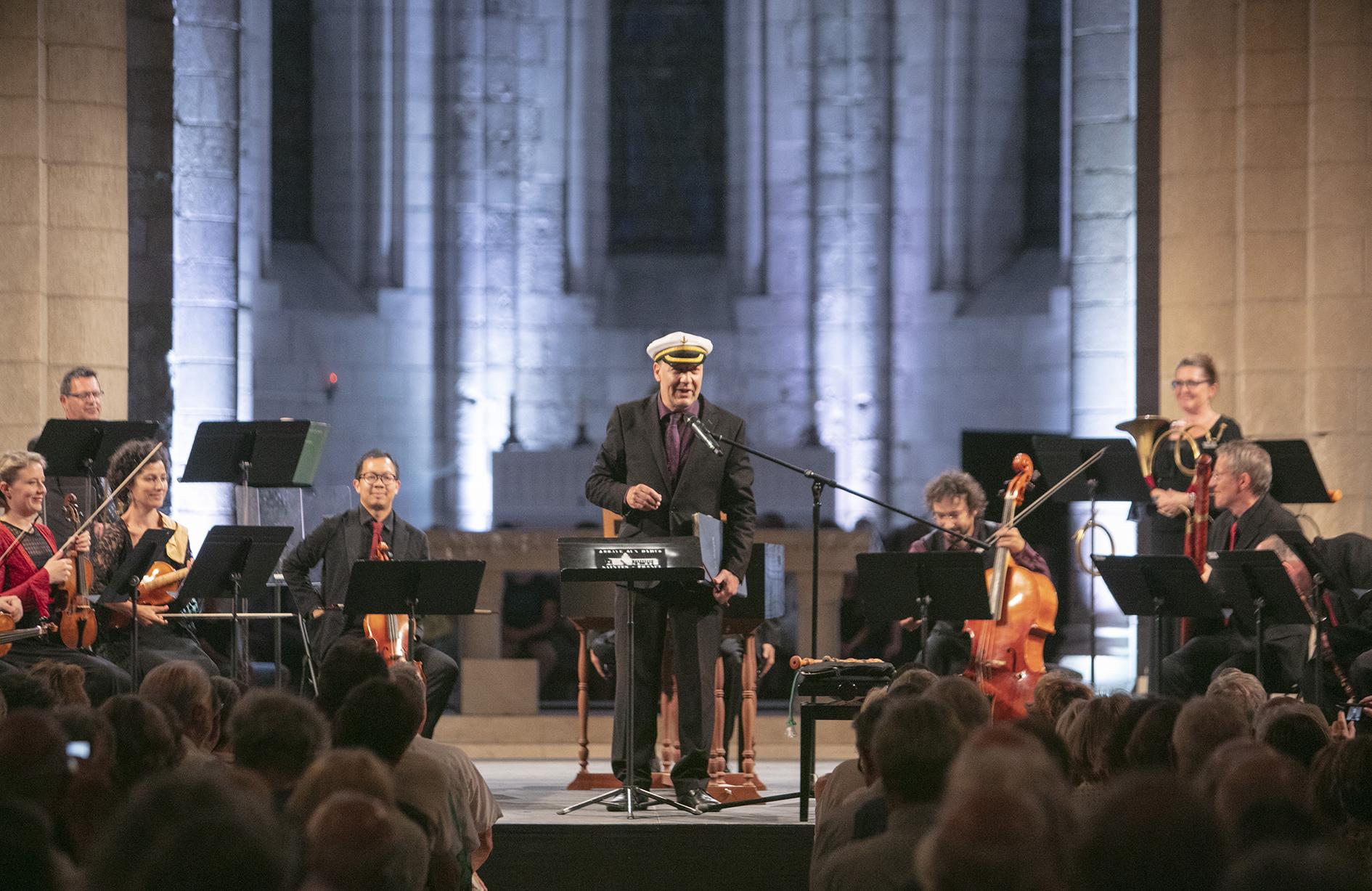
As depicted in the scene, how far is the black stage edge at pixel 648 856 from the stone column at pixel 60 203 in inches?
174

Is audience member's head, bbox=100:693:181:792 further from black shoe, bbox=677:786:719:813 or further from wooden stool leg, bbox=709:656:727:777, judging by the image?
wooden stool leg, bbox=709:656:727:777

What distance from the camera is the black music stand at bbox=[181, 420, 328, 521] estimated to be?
763 cm

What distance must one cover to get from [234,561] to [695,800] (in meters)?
2.00

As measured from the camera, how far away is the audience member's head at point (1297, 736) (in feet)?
14.2

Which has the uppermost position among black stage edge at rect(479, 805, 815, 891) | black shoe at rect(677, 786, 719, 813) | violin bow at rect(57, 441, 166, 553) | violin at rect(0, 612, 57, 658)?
violin bow at rect(57, 441, 166, 553)

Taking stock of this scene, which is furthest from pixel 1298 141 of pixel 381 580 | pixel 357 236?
pixel 357 236

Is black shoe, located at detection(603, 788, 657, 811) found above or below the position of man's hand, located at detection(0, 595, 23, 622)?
below

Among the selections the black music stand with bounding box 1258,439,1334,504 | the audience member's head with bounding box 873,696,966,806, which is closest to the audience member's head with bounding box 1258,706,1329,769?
the audience member's head with bounding box 873,696,966,806

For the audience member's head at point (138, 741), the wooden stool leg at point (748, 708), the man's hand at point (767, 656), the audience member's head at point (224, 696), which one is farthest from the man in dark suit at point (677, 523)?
the audience member's head at point (138, 741)

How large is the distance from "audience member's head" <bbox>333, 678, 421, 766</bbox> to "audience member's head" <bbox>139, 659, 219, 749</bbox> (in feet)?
3.00

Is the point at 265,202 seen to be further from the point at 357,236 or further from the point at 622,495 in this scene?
the point at 622,495

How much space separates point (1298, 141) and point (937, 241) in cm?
486

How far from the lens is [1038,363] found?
44.8 feet

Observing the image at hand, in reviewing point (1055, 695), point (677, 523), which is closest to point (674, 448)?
point (677, 523)
